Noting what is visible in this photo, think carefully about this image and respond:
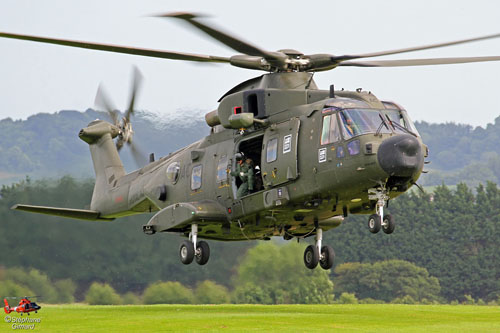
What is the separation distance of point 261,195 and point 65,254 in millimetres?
12314

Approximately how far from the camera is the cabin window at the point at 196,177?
2325 centimetres

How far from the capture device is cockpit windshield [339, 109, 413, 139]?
19188mm

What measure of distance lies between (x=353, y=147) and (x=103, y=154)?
12.1m

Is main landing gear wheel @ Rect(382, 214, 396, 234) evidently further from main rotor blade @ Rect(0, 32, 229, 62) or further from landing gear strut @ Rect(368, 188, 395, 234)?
main rotor blade @ Rect(0, 32, 229, 62)

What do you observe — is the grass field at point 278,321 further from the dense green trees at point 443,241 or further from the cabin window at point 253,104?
the dense green trees at point 443,241

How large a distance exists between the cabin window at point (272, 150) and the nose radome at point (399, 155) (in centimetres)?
309

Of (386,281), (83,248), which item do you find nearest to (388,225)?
(83,248)

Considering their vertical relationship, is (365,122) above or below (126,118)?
below

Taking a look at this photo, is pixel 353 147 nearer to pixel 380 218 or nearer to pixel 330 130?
pixel 330 130

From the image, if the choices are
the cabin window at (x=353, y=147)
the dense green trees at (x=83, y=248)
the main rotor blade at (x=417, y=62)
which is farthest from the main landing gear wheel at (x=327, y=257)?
the dense green trees at (x=83, y=248)

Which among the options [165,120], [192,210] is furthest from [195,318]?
[165,120]

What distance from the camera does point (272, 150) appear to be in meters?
20.9

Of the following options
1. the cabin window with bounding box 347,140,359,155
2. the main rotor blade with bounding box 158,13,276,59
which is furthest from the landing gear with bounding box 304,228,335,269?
the main rotor blade with bounding box 158,13,276,59

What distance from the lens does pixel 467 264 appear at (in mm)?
60781
